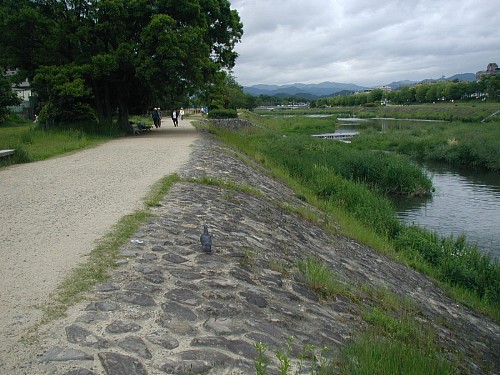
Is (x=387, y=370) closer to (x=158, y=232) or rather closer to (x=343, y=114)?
(x=158, y=232)

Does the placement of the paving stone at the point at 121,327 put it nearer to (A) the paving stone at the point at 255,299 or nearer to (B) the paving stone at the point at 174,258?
(A) the paving stone at the point at 255,299

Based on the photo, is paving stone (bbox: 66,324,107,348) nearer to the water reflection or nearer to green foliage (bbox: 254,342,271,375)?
green foliage (bbox: 254,342,271,375)

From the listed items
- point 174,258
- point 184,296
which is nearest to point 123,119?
point 174,258

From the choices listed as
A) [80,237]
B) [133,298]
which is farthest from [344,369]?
[80,237]

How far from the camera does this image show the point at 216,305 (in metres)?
5.05

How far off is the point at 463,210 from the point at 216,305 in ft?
59.1

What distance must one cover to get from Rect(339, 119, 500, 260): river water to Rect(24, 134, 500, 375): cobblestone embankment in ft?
20.9

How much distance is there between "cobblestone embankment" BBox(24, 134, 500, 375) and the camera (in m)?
3.96

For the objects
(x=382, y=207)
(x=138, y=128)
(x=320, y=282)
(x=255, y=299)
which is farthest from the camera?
(x=138, y=128)

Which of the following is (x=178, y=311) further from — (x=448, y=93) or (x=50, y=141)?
(x=448, y=93)

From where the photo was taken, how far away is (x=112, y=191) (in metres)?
10.2

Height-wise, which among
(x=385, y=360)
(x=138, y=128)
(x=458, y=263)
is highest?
(x=385, y=360)

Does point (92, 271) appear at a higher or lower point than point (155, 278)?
higher

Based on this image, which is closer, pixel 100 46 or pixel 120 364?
pixel 120 364
